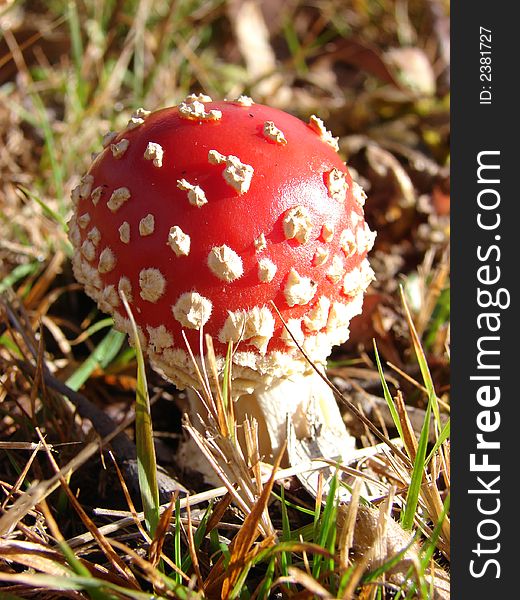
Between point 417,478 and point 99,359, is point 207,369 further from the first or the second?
point 99,359

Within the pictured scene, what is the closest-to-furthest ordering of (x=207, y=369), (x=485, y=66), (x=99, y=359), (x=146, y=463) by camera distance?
(x=146, y=463), (x=207, y=369), (x=485, y=66), (x=99, y=359)

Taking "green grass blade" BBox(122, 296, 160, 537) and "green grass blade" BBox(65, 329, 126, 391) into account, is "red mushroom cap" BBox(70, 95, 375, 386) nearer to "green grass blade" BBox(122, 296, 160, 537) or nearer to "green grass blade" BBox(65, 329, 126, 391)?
"green grass blade" BBox(122, 296, 160, 537)

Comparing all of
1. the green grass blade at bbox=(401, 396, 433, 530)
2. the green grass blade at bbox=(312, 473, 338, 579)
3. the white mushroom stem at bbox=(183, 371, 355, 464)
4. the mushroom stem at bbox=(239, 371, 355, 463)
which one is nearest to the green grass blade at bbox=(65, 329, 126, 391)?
the white mushroom stem at bbox=(183, 371, 355, 464)

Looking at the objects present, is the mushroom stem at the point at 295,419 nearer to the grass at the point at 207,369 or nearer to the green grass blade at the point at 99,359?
the grass at the point at 207,369

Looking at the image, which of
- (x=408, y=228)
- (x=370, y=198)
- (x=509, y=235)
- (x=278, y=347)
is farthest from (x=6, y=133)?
(x=509, y=235)

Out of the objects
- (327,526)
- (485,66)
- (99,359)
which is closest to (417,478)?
(327,526)
